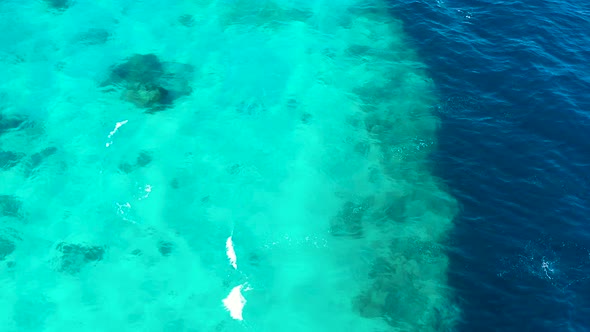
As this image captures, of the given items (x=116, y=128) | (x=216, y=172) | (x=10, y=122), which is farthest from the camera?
(x=116, y=128)

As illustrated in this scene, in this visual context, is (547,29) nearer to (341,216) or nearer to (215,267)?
(341,216)

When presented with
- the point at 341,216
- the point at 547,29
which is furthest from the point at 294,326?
the point at 547,29

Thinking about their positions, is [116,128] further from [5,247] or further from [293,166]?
[293,166]

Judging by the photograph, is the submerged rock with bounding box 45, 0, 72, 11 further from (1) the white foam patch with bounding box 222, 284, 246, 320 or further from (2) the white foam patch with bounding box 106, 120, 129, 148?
(1) the white foam patch with bounding box 222, 284, 246, 320

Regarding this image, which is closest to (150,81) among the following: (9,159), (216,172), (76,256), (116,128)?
(116,128)

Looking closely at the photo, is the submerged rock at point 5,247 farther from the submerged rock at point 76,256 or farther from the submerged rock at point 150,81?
the submerged rock at point 150,81

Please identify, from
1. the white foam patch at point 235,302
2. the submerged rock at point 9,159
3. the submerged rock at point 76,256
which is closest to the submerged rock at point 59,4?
the submerged rock at point 9,159
